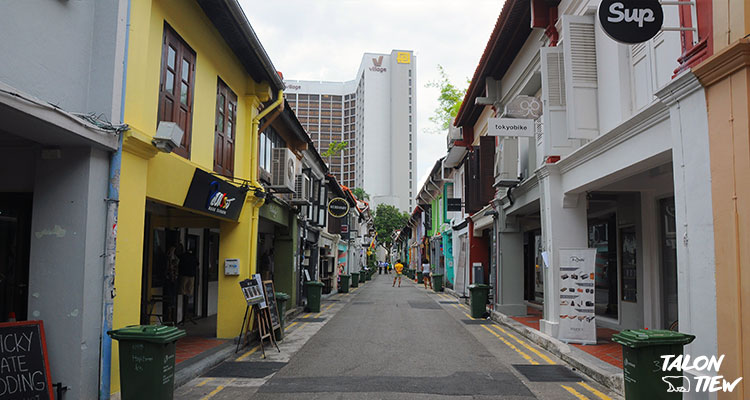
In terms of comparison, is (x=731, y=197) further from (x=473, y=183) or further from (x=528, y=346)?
(x=473, y=183)

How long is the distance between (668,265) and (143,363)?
9664 millimetres

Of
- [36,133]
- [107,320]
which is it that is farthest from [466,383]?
[36,133]

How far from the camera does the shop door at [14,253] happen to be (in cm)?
639

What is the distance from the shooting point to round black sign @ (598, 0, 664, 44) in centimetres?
596

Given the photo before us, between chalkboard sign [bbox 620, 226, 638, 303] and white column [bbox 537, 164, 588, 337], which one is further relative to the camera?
chalkboard sign [bbox 620, 226, 638, 303]

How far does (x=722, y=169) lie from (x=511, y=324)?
27.7ft

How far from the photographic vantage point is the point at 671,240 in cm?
1014

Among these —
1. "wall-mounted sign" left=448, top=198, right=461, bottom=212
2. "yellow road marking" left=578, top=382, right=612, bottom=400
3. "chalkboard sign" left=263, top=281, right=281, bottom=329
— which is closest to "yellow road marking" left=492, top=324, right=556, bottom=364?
"yellow road marking" left=578, top=382, right=612, bottom=400

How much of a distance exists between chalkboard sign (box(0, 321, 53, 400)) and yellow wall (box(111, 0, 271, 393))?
2.54ft

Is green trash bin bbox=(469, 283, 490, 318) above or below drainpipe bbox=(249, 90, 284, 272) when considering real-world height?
below

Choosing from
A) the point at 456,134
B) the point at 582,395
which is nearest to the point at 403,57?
the point at 456,134

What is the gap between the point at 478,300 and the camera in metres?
15.3

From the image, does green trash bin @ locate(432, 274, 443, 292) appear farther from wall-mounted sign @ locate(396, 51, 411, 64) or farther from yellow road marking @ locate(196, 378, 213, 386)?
wall-mounted sign @ locate(396, 51, 411, 64)

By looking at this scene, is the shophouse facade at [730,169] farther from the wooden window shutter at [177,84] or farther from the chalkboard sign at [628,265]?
the wooden window shutter at [177,84]
